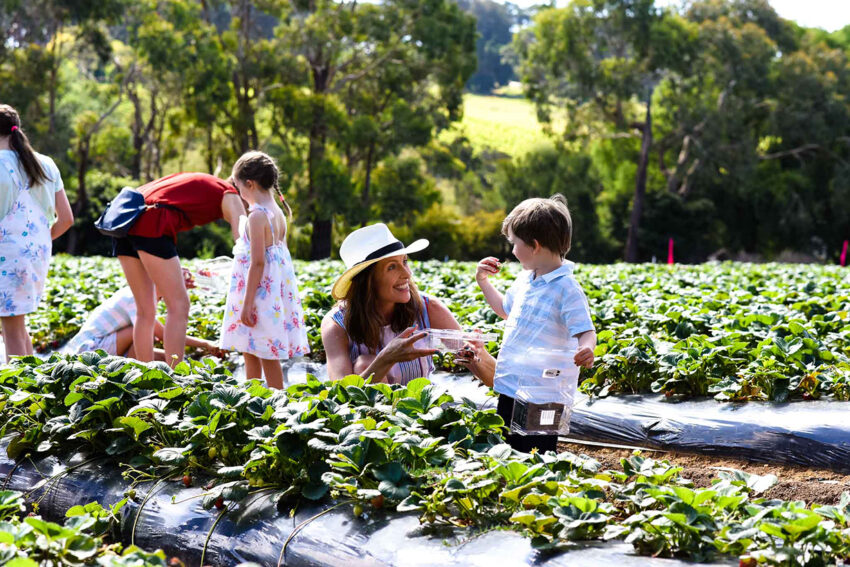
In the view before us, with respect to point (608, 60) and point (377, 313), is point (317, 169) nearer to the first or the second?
point (608, 60)

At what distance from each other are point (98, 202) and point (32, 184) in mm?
28120

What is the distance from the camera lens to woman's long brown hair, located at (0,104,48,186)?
17.9 ft

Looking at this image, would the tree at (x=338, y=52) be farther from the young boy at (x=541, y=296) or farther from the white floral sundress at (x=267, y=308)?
the young boy at (x=541, y=296)

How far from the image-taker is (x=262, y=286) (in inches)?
216

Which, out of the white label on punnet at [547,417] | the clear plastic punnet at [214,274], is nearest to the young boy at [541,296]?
the white label on punnet at [547,417]

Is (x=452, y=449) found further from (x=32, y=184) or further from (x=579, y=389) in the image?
(x=32, y=184)

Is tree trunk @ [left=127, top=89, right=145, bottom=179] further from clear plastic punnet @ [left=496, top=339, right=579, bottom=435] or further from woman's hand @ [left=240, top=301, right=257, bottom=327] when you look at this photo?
clear plastic punnet @ [left=496, top=339, right=579, bottom=435]

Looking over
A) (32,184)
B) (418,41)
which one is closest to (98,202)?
(418,41)

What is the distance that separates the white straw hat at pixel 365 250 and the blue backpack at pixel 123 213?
2.06 m

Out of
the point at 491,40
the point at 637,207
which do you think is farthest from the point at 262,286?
the point at 491,40

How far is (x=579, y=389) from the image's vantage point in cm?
552

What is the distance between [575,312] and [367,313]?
1.03 metres

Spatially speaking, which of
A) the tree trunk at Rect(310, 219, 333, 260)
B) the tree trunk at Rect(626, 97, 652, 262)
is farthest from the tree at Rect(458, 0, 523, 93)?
the tree trunk at Rect(310, 219, 333, 260)

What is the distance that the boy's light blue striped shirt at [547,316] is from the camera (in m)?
3.72
